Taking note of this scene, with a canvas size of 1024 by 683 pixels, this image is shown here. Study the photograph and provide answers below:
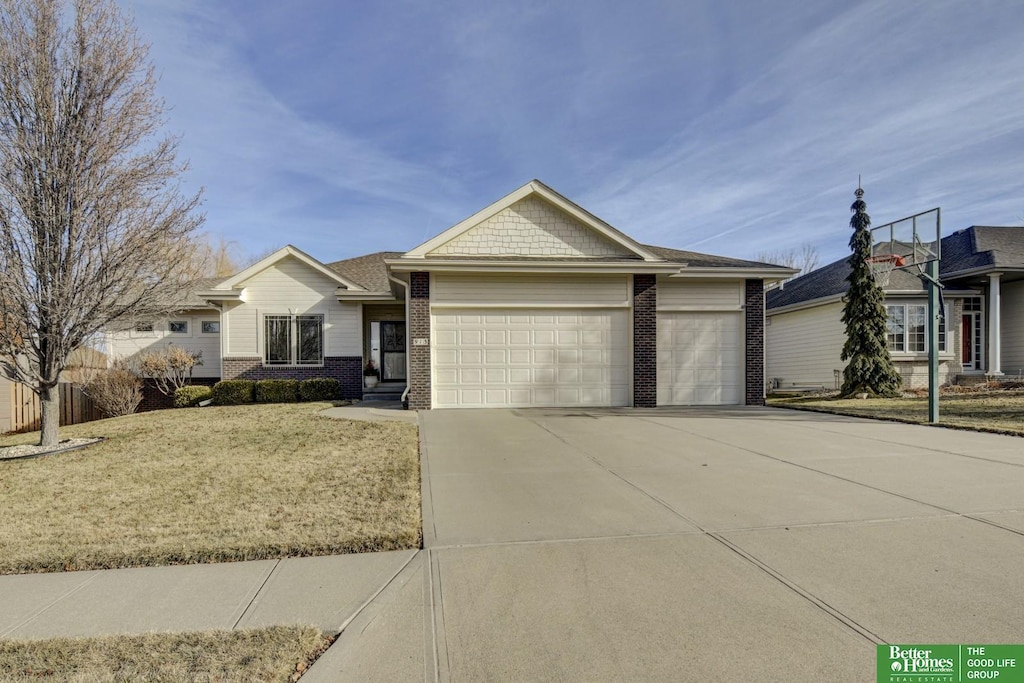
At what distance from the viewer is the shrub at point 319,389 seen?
1429cm

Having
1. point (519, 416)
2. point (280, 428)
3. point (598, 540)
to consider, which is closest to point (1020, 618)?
point (598, 540)

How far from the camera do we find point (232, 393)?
1394cm

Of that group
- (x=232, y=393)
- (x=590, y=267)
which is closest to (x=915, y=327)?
(x=590, y=267)

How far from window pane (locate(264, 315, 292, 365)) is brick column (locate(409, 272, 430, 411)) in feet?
18.5

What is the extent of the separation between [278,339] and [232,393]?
214cm

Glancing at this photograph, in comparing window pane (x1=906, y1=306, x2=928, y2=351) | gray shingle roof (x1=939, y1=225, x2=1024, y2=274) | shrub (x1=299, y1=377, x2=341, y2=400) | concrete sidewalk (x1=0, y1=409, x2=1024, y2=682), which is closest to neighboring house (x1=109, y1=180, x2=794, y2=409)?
shrub (x1=299, y1=377, x2=341, y2=400)

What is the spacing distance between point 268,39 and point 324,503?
1017cm

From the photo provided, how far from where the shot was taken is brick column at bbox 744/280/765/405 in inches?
508

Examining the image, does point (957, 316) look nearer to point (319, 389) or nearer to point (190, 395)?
point (319, 389)

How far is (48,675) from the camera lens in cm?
242

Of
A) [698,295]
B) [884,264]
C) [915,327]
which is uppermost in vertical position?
[884,264]

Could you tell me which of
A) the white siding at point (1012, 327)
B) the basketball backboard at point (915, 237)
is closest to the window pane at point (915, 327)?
the white siding at point (1012, 327)

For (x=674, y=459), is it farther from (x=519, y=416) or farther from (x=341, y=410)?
(x=341, y=410)

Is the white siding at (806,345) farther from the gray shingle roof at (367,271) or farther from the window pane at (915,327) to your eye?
the gray shingle roof at (367,271)
